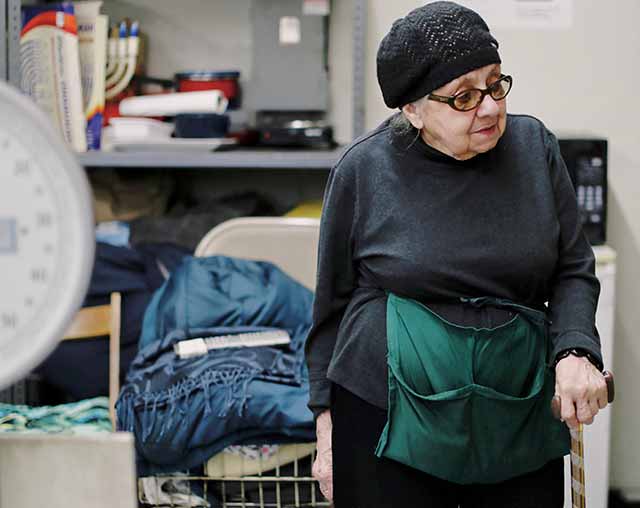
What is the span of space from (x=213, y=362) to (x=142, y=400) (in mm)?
184

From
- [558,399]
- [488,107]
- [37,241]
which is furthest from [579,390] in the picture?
[37,241]

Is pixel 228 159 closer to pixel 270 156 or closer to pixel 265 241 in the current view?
pixel 270 156

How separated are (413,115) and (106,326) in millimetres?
1435

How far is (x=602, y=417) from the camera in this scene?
252 centimetres

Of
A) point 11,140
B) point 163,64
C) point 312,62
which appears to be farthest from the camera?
point 163,64

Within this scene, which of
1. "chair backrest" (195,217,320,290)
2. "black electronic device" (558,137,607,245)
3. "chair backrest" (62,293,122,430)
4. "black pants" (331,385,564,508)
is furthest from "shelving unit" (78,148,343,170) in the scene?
"black pants" (331,385,564,508)

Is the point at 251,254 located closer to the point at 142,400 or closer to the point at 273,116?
the point at 273,116

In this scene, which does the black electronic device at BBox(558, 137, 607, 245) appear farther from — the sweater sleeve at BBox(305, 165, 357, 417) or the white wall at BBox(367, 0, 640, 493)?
the sweater sleeve at BBox(305, 165, 357, 417)

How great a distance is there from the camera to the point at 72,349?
105 inches

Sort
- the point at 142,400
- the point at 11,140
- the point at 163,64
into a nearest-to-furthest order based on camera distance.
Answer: the point at 11,140 < the point at 142,400 < the point at 163,64

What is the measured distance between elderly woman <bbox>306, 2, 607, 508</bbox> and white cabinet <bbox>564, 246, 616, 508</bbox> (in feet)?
3.61

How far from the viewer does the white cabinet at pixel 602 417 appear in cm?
253

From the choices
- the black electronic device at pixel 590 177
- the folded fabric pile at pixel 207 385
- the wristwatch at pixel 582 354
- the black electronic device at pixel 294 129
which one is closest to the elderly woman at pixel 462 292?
the wristwatch at pixel 582 354

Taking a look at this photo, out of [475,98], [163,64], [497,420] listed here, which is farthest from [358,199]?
[163,64]
